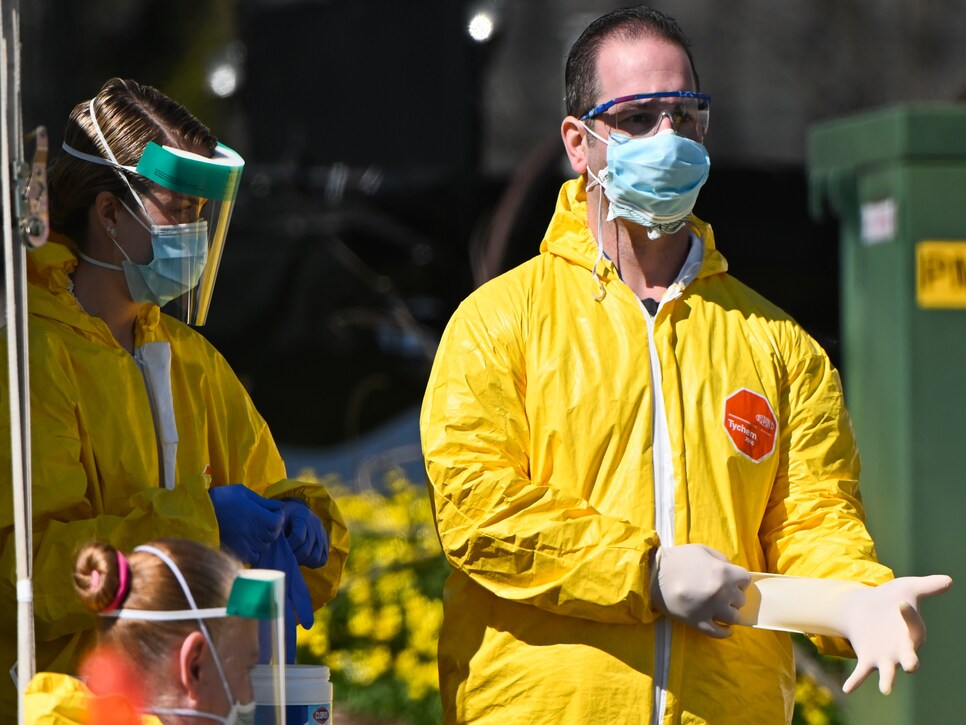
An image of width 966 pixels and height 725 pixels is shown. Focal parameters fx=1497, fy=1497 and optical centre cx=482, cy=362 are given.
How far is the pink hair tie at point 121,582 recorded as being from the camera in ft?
7.41

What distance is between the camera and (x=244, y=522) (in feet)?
8.41

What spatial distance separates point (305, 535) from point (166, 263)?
54 centimetres

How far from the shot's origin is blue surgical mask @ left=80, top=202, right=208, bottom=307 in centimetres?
264

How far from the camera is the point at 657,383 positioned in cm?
267

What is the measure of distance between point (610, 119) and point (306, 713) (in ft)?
3.90

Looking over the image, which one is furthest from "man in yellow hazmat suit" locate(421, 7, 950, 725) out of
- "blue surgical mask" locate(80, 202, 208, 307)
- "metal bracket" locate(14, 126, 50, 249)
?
"metal bracket" locate(14, 126, 50, 249)

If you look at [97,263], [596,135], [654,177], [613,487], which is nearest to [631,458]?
[613,487]

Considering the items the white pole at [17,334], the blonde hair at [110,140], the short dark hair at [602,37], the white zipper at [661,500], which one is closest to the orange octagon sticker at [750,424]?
the white zipper at [661,500]

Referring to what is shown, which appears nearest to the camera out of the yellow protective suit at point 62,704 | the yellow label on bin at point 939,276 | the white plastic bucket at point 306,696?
the yellow protective suit at point 62,704

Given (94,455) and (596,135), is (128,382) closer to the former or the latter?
(94,455)

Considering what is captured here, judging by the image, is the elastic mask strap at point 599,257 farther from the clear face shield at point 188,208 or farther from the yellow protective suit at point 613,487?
the clear face shield at point 188,208

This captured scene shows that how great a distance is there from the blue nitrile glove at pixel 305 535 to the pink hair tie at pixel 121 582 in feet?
1.39

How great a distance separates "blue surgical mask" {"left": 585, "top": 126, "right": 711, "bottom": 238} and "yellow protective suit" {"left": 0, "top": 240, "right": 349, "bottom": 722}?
0.80 m

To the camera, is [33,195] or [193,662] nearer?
[193,662]
